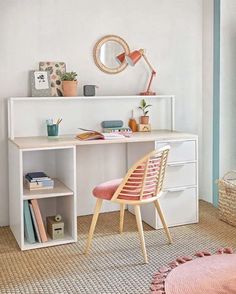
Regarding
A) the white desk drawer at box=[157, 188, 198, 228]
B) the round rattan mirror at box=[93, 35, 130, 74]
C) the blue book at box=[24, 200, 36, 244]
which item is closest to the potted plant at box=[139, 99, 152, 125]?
the round rattan mirror at box=[93, 35, 130, 74]

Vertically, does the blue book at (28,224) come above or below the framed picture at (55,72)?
below

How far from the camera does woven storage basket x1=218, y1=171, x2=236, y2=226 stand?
3.76m

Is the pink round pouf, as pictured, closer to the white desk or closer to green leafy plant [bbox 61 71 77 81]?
the white desk

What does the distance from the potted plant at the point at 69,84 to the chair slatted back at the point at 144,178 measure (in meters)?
1.02

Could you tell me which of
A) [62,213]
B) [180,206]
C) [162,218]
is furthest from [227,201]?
[62,213]

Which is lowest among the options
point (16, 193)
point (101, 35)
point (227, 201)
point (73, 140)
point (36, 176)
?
point (227, 201)

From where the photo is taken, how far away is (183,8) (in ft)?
14.0

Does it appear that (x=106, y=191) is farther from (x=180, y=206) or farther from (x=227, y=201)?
(x=227, y=201)

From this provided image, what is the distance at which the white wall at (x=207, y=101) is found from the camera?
4316 millimetres

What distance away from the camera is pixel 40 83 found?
375cm

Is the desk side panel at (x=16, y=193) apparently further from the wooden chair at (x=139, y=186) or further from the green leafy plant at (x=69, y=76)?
the green leafy plant at (x=69, y=76)

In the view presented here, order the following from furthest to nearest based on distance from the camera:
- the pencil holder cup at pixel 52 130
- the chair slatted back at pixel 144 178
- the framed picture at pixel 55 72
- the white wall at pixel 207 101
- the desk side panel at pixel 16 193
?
the white wall at pixel 207 101, the framed picture at pixel 55 72, the pencil holder cup at pixel 52 130, the desk side panel at pixel 16 193, the chair slatted back at pixel 144 178

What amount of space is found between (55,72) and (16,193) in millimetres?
1062

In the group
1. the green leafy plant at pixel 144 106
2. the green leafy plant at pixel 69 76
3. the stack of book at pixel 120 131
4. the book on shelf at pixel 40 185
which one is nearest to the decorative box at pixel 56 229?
the book on shelf at pixel 40 185
